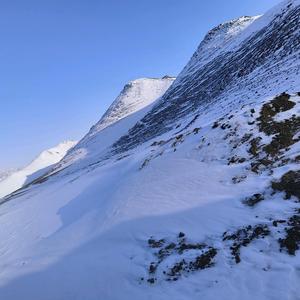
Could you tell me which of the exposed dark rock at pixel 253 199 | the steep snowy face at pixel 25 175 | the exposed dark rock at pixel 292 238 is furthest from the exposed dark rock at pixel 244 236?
the steep snowy face at pixel 25 175

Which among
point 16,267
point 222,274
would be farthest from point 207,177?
point 16,267

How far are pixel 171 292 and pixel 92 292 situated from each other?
2.42m

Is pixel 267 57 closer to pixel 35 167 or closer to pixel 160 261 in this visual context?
pixel 160 261

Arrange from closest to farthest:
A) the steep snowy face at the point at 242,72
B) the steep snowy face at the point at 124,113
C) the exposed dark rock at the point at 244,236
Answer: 1. the exposed dark rock at the point at 244,236
2. the steep snowy face at the point at 242,72
3. the steep snowy face at the point at 124,113

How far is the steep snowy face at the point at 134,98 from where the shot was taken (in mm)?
103694

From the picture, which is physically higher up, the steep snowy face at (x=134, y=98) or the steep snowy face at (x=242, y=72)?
the steep snowy face at (x=134, y=98)

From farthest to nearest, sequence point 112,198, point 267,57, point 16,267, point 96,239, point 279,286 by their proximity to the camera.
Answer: point 267,57 → point 112,198 → point 16,267 → point 96,239 → point 279,286

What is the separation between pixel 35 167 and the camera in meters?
164

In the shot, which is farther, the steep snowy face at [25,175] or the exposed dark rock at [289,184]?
the steep snowy face at [25,175]

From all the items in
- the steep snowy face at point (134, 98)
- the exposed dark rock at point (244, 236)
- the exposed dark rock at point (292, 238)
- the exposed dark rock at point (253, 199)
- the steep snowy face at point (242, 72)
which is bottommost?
the exposed dark rock at point (292, 238)

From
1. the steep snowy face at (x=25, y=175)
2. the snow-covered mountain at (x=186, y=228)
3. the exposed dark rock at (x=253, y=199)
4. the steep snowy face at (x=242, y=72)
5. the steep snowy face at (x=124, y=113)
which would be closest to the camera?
the snow-covered mountain at (x=186, y=228)

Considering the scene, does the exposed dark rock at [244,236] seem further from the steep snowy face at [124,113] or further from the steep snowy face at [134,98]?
the steep snowy face at [134,98]

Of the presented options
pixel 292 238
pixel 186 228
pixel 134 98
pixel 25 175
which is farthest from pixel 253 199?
pixel 25 175

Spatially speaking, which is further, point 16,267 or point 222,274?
point 16,267
